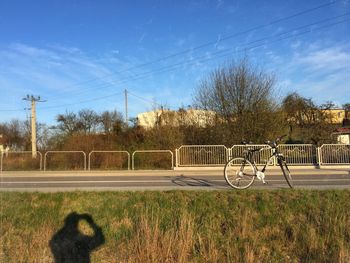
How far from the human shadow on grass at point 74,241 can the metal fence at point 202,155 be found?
541 inches

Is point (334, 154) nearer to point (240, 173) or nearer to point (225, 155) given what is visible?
point (225, 155)

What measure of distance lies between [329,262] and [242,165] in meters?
4.26

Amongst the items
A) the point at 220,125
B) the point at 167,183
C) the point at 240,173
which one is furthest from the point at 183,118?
the point at 240,173

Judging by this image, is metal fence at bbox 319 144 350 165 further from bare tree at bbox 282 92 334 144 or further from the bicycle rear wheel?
the bicycle rear wheel

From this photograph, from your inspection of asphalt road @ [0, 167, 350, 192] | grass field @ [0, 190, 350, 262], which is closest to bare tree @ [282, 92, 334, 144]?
asphalt road @ [0, 167, 350, 192]

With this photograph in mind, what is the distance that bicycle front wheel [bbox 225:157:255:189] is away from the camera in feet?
32.9

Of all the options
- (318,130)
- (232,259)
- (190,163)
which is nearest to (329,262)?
(232,259)

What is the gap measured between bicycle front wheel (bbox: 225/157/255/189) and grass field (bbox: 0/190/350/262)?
1030mm

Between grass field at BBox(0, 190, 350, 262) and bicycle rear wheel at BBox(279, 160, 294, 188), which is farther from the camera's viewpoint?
bicycle rear wheel at BBox(279, 160, 294, 188)

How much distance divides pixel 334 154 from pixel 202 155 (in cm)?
727

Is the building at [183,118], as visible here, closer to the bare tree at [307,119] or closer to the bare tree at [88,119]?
the bare tree at [307,119]

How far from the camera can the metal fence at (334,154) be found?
66.6 ft

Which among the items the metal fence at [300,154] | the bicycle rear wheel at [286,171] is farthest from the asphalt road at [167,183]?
the metal fence at [300,154]

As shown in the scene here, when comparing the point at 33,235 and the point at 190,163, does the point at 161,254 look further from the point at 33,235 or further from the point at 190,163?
the point at 190,163
